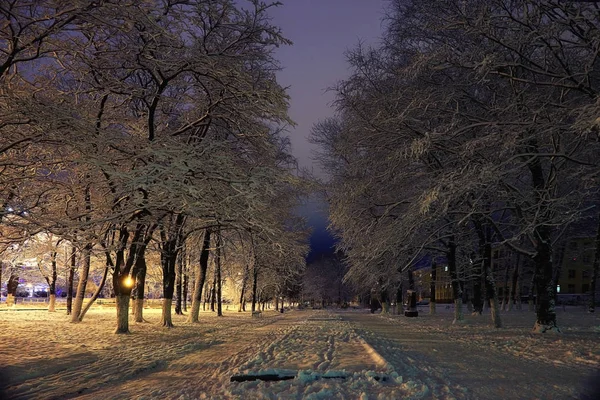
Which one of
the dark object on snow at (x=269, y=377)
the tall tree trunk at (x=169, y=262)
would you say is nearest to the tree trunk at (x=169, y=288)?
the tall tree trunk at (x=169, y=262)

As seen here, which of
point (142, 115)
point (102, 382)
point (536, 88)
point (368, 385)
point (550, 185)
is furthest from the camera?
point (142, 115)

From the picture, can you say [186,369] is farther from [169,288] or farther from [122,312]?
[169,288]

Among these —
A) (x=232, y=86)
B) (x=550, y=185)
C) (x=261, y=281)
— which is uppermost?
(x=232, y=86)

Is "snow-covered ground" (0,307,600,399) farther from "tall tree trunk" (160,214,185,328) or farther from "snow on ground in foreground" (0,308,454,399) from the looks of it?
"tall tree trunk" (160,214,185,328)

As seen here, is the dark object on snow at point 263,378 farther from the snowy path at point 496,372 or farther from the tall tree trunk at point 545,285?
the tall tree trunk at point 545,285

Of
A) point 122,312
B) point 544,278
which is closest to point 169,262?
point 122,312

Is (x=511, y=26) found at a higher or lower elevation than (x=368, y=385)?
higher

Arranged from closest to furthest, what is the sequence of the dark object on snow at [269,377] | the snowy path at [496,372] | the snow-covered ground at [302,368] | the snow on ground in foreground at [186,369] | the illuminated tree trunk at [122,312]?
the snow on ground in foreground at [186,369], the snow-covered ground at [302,368], the snowy path at [496,372], the dark object on snow at [269,377], the illuminated tree trunk at [122,312]

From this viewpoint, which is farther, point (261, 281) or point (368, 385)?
point (261, 281)

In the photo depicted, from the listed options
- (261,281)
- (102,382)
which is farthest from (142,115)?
(261,281)

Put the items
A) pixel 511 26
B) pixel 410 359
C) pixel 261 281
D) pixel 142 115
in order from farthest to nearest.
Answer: pixel 261 281 < pixel 142 115 < pixel 511 26 < pixel 410 359

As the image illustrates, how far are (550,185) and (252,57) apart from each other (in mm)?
9523

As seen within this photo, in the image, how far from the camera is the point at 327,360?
10219 mm

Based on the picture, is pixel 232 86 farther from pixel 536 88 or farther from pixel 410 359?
pixel 536 88
